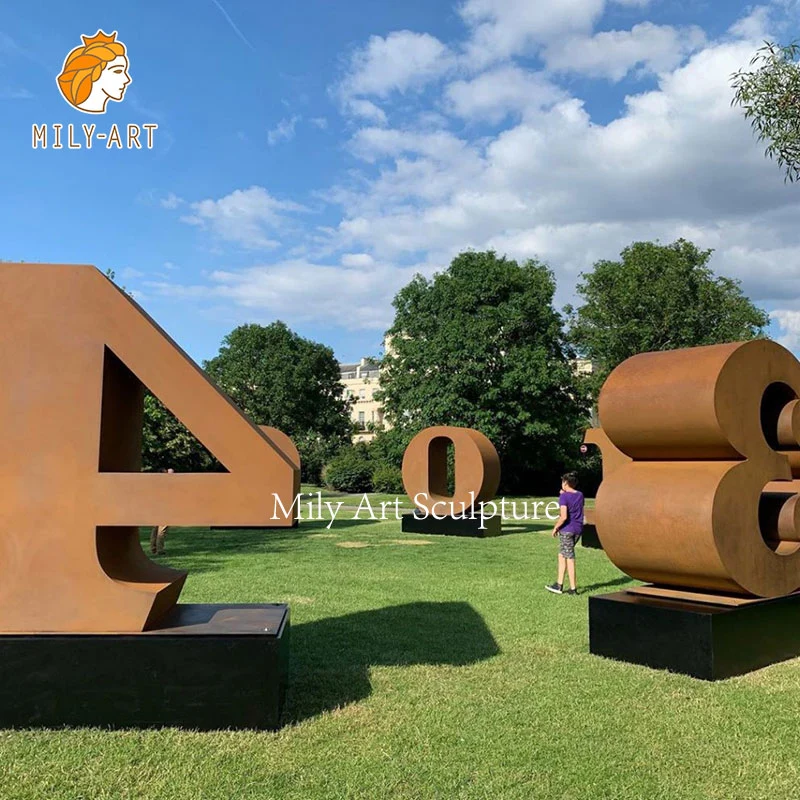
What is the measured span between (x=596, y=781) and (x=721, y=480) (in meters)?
3.09

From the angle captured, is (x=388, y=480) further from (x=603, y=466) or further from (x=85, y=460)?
(x=85, y=460)

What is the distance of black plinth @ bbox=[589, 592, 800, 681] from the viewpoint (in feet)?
19.8

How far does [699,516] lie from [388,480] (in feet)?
102

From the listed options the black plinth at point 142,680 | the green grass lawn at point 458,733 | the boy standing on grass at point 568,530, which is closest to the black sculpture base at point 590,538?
the boy standing on grass at point 568,530

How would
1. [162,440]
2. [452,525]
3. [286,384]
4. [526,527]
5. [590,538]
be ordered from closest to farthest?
[590,538], [452,525], [526,527], [162,440], [286,384]

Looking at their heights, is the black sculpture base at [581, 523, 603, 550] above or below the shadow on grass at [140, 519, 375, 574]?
above

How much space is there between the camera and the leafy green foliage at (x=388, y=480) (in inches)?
1442

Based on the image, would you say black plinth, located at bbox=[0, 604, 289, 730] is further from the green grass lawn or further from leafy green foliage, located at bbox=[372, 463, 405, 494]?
leafy green foliage, located at bbox=[372, 463, 405, 494]

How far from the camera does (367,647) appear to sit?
6.85 meters

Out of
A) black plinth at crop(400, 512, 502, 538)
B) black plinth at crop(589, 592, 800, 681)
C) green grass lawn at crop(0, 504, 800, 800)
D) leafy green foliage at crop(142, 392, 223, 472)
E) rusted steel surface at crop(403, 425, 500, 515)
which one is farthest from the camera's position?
leafy green foliage at crop(142, 392, 223, 472)

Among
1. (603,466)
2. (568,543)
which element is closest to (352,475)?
(603,466)

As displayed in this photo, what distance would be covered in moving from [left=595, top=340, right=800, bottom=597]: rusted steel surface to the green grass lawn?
94cm

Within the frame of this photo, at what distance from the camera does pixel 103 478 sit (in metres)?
5.04

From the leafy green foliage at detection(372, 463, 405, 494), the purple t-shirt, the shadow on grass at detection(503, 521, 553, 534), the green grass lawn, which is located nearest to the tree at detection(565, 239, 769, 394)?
the leafy green foliage at detection(372, 463, 405, 494)
